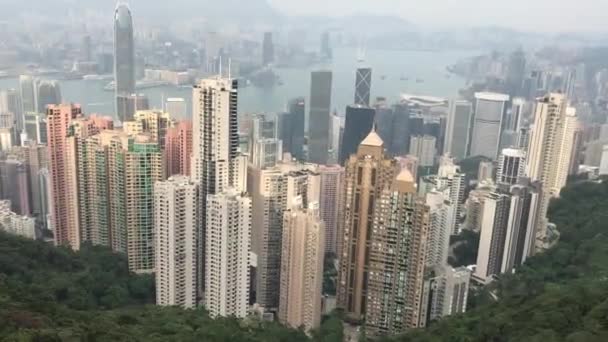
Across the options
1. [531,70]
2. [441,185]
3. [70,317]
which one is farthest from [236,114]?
[531,70]

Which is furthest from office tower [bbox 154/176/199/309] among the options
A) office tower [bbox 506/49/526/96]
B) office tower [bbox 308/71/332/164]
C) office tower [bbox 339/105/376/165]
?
office tower [bbox 506/49/526/96]

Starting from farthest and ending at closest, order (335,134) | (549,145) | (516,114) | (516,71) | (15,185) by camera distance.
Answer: (516,114), (516,71), (335,134), (549,145), (15,185)

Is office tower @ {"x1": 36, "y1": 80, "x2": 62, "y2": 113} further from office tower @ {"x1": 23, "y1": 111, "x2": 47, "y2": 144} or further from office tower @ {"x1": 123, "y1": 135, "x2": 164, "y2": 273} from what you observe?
office tower @ {"x1": 123, "y1": 135, "x2": 164, "y2": 273}

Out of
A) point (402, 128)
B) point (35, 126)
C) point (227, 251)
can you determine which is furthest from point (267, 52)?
point (227, 251)

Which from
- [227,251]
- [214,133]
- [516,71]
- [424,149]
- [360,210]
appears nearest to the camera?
[227,251]

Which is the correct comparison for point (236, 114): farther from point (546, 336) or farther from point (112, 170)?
point (546, 336)

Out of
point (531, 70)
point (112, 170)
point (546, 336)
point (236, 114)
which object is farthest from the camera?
point (531, 70)

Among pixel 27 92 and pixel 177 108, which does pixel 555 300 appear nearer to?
pixel 177 108
